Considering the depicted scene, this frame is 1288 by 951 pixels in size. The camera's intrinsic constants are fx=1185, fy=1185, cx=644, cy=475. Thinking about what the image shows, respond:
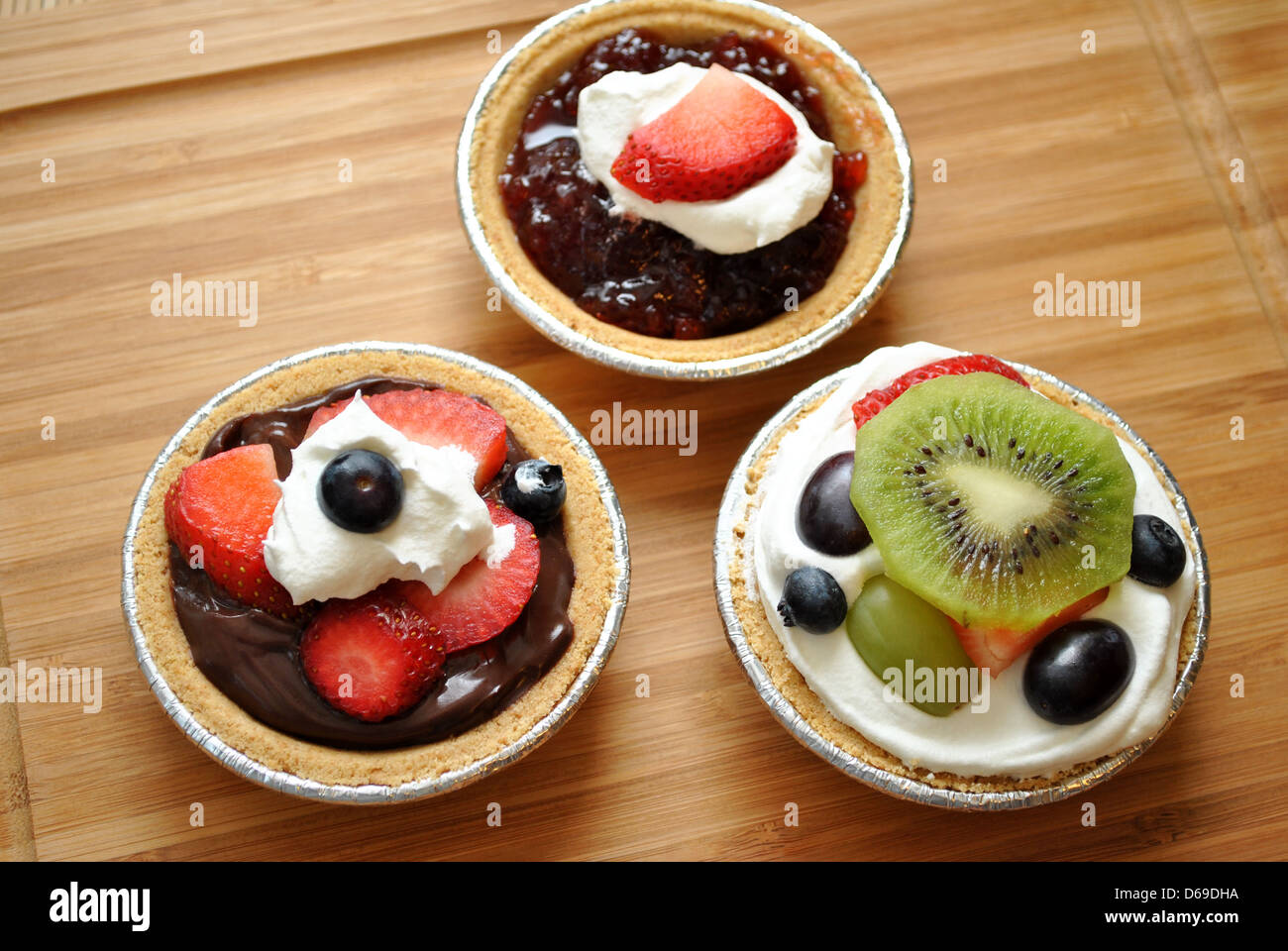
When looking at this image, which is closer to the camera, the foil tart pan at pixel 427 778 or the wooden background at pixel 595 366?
the foil tart pan at pixel 427 778

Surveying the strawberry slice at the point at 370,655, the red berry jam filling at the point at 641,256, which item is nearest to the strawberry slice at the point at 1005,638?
the red berry jam filling at the point at 641,256

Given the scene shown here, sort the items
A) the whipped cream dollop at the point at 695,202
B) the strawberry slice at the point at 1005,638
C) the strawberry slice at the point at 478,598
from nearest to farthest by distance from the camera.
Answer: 1. the strawberry slice at the point at 1005,638
2. the strawberry slice at the point at 478,598
3. the whipped cream dollop at the point at 695,202

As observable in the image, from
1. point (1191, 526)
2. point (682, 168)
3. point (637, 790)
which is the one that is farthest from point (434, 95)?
point (1191, 526)

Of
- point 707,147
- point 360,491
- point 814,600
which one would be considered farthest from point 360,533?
point 707,147

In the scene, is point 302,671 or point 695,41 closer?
point 302,671

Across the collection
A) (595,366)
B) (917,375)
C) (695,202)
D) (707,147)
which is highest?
(707,147)

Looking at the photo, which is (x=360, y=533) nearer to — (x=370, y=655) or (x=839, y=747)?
(x=370, y=655)

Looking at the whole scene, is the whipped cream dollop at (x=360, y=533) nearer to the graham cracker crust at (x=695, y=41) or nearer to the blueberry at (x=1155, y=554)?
the graham cracker crust at (x=695, y=41)
